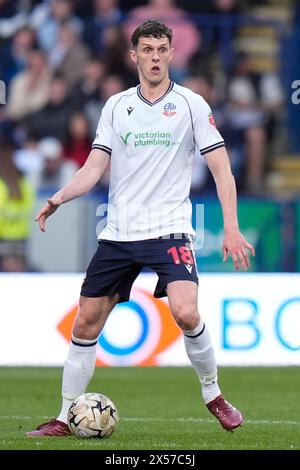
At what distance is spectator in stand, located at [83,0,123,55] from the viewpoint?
16.8 m

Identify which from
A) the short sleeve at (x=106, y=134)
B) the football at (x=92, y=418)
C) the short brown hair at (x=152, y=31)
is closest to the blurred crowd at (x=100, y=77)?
the short sleeve at (x=106, y=134)

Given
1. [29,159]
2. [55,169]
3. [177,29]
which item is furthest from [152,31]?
[177,29]

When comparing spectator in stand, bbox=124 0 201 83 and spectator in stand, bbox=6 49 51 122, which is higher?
spectator in stand, bbox=124 0 201 83

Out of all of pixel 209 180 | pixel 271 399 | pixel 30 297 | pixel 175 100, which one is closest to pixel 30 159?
pixel 209 180

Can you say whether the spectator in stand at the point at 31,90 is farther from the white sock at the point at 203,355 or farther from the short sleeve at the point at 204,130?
the white sock at the point at 203,355

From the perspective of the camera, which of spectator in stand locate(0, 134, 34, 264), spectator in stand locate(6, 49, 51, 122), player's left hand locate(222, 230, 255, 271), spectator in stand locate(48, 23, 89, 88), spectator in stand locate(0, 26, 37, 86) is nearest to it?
player's left hand locate(222, 230, 255, 271)

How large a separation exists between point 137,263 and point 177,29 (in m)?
9.88

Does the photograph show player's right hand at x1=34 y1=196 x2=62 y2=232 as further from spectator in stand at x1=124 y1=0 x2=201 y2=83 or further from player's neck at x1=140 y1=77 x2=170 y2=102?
spectator in stand at x1=124 y1=0 x2=201 y2=83

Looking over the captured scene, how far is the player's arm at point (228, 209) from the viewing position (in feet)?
22.4

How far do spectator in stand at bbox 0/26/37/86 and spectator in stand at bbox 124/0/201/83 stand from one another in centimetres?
132

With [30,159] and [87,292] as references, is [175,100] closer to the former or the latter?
[87,292]

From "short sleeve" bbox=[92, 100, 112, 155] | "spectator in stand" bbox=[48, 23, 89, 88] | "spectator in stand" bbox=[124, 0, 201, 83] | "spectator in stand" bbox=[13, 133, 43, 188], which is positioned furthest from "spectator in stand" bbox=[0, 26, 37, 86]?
"short sleeve" bbox=[92, 100, 112, 155]

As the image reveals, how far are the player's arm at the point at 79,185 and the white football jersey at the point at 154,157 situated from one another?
0.06 m

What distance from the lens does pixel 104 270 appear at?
706 centimetres
